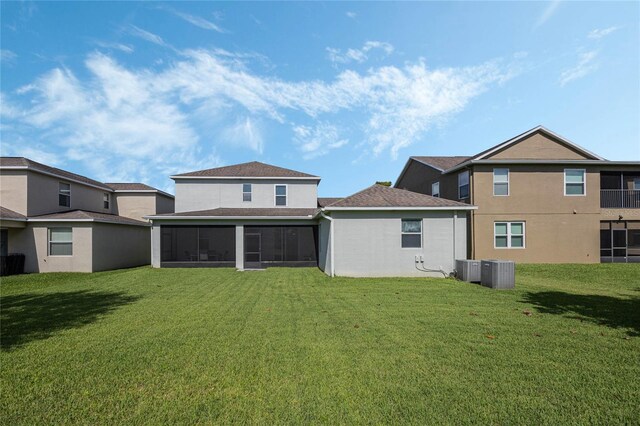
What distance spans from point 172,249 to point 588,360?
19.5 m

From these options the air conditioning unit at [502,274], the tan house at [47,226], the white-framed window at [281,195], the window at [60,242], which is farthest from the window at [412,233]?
the window at [60,242]

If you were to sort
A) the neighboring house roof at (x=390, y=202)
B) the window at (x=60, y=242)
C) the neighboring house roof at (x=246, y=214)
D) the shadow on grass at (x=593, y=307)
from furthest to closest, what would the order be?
1. the neighboring house roof at (x=246, y=214)
2. the window at (x=60, y=242)
3. the neighboring house roof at (x=390, y=202)
4. the shadow on grass at (x=593, y=307)

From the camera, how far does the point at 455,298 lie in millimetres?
10312

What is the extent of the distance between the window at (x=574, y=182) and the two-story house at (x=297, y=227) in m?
8.09

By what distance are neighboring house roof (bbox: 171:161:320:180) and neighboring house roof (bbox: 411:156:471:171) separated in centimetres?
800

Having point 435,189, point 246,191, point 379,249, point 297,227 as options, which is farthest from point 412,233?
point 246,191

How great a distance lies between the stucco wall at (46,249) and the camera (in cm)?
1819

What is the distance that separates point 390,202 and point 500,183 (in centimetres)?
771

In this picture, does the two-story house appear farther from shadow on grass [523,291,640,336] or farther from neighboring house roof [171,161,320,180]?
shadow on grass [523,291,640,336]

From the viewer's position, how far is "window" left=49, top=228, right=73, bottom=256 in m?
18.4

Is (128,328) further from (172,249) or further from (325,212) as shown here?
(172,249)

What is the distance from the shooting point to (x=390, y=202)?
50.6 ft

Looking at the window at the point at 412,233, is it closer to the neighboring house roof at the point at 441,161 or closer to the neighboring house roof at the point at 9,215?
the neighboring house roof at the point at 441,161

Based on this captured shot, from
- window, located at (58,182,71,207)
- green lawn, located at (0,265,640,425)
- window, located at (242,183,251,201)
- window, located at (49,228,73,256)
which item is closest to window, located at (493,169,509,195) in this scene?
green lawn, located at (0,265,640,425)
